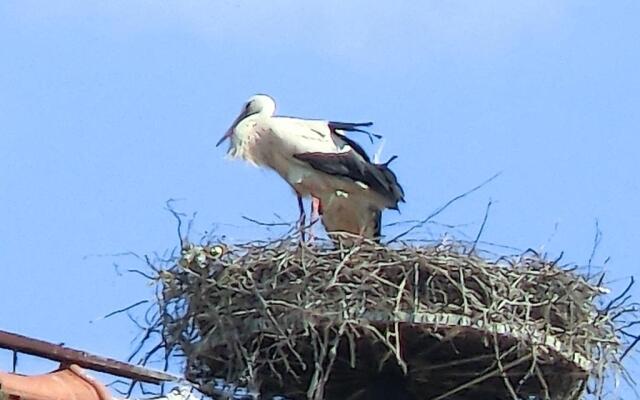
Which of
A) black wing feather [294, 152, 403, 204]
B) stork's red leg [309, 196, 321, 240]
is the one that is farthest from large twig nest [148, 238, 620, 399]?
black wing feather [294, 152, 403, 204]

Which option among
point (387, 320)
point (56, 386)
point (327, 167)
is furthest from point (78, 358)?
point (327, 167)

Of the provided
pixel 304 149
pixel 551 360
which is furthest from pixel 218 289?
pixel 304 149

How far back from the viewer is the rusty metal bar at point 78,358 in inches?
259

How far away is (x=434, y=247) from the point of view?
6.84 meters

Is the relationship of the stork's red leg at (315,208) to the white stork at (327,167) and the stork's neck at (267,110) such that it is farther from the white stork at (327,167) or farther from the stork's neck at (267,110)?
the stork's neck at (267,110)

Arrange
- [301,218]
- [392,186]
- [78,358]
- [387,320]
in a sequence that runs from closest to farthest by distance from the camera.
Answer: [387,320] → [78,358] → [301,218] → [392,186]

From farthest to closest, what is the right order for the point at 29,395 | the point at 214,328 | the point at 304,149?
the point at 304,149 < the point at 214,328 < the point at 29,395

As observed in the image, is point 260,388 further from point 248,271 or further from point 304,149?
point 304,149

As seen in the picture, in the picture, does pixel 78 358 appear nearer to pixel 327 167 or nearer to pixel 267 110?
pixel 327 167

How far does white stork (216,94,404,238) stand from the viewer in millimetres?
8320

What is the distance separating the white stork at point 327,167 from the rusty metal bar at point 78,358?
1598mm

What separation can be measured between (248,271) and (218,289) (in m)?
0.13

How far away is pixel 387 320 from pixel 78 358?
46.2 inches

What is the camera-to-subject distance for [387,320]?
6543 mm
